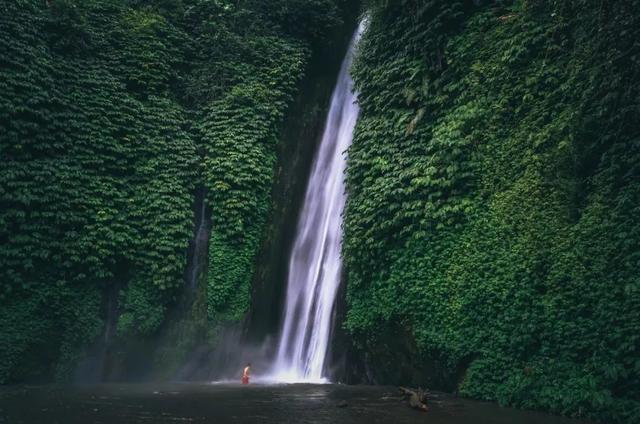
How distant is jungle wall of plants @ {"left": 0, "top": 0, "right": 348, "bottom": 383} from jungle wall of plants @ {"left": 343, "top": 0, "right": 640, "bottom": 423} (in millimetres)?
4270

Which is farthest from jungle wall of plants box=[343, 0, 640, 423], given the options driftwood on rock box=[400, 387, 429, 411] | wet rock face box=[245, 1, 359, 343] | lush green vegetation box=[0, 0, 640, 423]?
wet rock face box=[245, 1, 359, 343]

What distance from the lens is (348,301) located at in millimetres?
12555

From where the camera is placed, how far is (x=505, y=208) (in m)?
9.59

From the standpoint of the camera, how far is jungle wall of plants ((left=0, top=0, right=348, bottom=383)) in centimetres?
1258

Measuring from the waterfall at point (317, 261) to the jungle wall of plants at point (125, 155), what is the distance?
1.49 meters

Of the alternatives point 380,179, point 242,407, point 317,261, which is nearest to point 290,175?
point 317,261

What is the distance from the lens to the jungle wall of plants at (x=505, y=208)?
7680 millimetres

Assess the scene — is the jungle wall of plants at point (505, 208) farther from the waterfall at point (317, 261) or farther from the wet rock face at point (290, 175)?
the wet rock face at point (290, 175)

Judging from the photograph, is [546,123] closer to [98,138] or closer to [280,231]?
[280,231]

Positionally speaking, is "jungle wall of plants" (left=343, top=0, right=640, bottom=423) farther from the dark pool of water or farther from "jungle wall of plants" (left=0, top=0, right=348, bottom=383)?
"jungle wall of plants" (left=0, top=0, right=348, bottom=383)

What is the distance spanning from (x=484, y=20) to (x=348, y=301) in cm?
763

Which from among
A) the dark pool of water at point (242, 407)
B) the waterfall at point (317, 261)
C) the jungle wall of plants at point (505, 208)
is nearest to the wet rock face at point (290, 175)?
the waterfall at point (317, 261)

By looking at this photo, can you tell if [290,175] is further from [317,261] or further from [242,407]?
[242,407]

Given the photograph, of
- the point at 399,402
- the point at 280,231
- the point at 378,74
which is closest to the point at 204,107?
the point at 280,231
